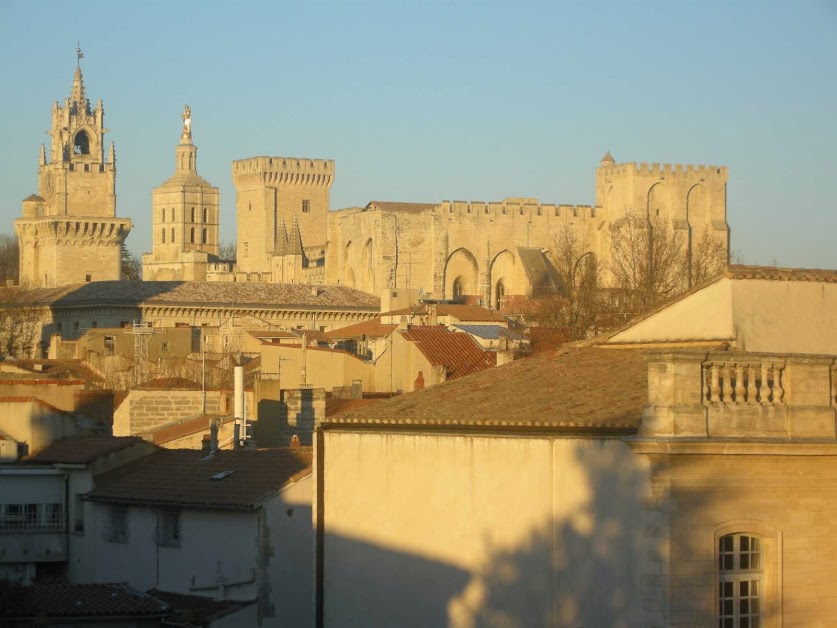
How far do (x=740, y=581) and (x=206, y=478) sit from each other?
8.34m

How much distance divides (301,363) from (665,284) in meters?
15.7

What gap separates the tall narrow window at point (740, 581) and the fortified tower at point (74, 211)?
86952 mm

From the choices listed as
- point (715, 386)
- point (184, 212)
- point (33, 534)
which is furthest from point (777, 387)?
point (184, 212)

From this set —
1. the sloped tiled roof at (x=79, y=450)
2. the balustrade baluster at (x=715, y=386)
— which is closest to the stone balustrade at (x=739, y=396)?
the balustrade baluster at (x=715, y=386)

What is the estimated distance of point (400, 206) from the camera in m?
109

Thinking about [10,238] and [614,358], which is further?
[10,238]

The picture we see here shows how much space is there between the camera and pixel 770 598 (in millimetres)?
14352

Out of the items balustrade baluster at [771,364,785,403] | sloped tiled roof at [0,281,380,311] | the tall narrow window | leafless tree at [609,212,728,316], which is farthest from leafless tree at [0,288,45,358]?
A: balustrade baluster at [771,364,785,403]

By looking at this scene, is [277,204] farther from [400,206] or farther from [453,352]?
[453,352]

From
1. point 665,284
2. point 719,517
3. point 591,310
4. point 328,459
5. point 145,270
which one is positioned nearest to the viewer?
point 719,517

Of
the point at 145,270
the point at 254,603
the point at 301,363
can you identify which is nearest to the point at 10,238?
the point at 145,270

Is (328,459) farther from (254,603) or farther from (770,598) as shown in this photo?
(770,598)

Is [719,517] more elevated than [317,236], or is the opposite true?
[317,236]

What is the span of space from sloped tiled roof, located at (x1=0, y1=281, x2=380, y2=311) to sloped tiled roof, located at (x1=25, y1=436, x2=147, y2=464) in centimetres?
6227
